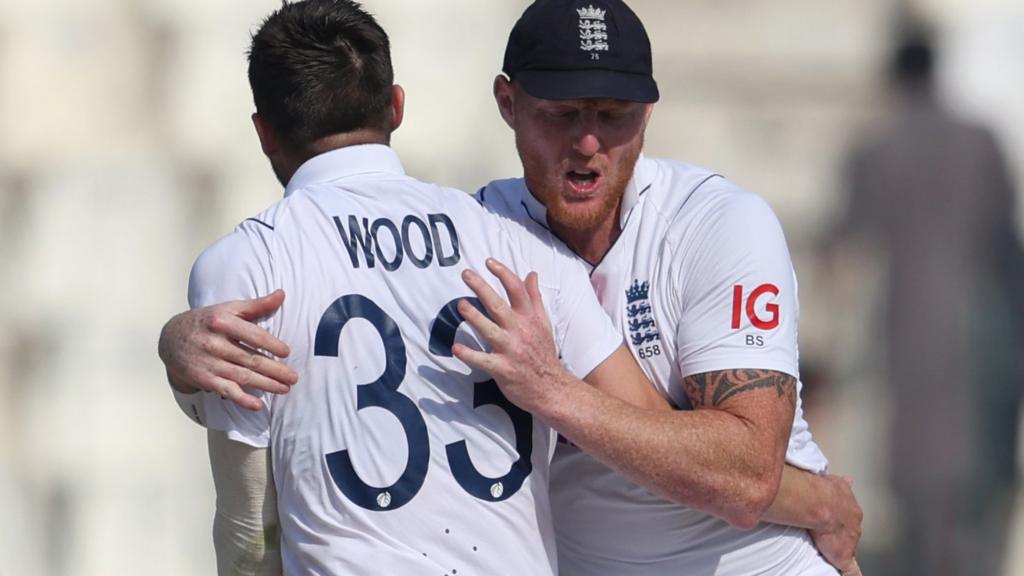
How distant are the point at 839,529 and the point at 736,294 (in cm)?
55

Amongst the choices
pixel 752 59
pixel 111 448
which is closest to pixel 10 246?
pixel 111 448

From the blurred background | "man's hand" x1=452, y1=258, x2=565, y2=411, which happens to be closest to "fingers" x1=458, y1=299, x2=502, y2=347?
"man's hand" x1=452, y1=258, x2=565, y2=411

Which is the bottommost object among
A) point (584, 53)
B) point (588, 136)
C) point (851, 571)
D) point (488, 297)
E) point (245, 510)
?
point (851, 571)

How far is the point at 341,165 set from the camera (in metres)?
2.33

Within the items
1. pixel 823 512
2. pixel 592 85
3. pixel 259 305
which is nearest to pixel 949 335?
pixel 823 512

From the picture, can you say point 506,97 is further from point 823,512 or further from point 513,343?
point 823,512

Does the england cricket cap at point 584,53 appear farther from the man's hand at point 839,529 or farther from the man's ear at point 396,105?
the man's hand at point 839,529

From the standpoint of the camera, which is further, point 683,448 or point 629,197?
point 629,197

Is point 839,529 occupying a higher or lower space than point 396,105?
lower

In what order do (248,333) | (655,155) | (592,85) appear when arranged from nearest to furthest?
(248,333), (592,85), (655,155)

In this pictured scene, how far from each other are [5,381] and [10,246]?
462 mm

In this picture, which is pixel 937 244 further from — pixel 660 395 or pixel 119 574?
pixel 119 574

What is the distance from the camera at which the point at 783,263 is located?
255 cm

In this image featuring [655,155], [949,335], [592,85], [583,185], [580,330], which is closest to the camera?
[580,330]
